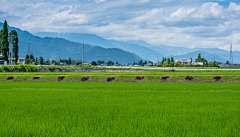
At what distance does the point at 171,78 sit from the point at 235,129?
25.7 metres

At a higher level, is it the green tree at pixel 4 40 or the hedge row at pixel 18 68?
the green tree at pixel 4 40

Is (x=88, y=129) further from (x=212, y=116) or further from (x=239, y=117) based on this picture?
(x=239, y=117)

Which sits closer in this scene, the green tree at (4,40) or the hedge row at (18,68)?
the hedge row at (18,68)

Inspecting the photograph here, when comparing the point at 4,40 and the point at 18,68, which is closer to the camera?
the point at 18,68

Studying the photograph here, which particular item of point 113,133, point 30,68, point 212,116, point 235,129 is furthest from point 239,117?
point 30,68

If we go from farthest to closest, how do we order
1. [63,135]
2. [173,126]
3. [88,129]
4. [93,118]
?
[93,118]
[173,126]
[88,129]
[63,135]

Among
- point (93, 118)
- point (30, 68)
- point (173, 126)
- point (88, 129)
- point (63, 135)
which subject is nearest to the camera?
point (63, 135)

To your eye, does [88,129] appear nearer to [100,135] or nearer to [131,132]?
[100,135]

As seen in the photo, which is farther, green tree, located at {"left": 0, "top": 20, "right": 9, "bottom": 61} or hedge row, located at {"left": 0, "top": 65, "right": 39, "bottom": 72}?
green tree, located at {"left": 0, "top": 20, "right": 9, "bottom": 61}

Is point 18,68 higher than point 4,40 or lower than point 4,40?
lower

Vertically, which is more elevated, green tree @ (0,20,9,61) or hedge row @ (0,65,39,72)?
green tree @ (0,20,9,61)

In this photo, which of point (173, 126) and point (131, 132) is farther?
point (173, 126)

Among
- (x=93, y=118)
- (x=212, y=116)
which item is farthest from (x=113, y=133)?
(x=212, y=116)

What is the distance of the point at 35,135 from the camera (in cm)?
548
